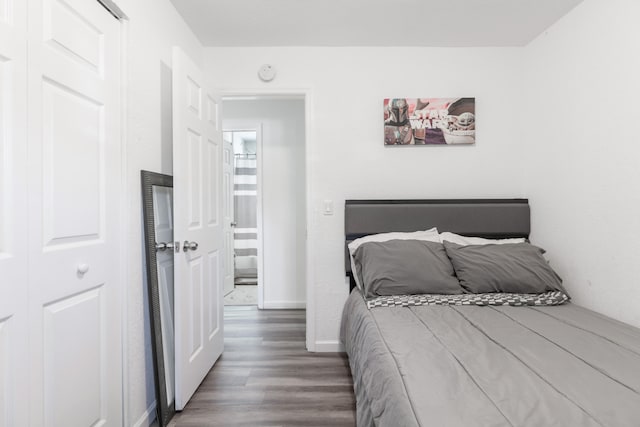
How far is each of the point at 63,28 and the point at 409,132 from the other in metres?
2.21

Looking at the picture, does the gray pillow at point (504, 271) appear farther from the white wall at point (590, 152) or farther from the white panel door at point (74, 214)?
the white panel door at point (74, 214)

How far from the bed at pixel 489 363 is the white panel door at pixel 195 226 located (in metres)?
0.96

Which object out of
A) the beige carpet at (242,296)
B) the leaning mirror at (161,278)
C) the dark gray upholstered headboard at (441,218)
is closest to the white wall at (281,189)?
the beige carpet at (242,296)

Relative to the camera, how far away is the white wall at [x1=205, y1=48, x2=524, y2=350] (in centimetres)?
279

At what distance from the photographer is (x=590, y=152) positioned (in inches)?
84.4

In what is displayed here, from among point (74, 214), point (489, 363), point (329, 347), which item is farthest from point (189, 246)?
point (489, 363)

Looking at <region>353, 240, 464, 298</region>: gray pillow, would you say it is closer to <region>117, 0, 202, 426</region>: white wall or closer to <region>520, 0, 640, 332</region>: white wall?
<region>520, 0, 640, 332</region>: white wall

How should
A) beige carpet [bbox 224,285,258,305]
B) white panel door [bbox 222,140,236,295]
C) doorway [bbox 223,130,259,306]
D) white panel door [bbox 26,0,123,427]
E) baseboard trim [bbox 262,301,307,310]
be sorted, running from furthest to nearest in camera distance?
doorway [bbox 223,130,259,306] < white panel door [bbox 222,140,236,295] < beige carpet [bbox 224,285,258,305] < baseboard trim [bbox 262,301,307,310] < white panel door [bbox 26,0,123,427]

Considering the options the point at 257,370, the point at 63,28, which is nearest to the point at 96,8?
the point at 63,28

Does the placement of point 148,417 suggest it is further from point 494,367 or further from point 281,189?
point 281,189

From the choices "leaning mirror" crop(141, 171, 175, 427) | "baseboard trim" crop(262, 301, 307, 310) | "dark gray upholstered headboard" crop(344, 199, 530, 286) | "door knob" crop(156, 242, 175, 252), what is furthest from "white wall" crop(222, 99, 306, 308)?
"door knob" crop(156, 242, 175, 252)

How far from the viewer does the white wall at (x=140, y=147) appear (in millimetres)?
1713

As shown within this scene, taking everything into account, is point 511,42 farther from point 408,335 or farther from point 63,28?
point 63,28

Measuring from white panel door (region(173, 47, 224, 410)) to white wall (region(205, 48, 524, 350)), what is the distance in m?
0.68
